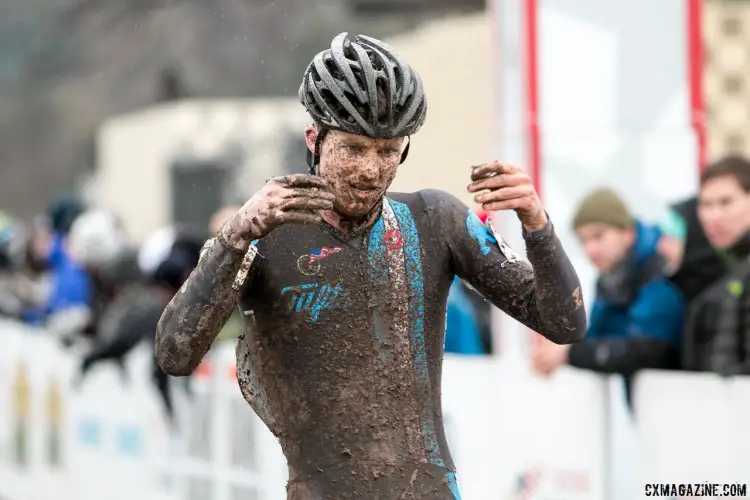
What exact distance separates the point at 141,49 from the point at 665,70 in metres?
19.7

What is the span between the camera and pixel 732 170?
673cm

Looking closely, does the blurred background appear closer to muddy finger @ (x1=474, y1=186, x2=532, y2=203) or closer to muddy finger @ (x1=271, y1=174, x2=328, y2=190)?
muddy finger @ (x1=474, y1=186, x2=532, y2=203)

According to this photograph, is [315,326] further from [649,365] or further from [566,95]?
[566,95]

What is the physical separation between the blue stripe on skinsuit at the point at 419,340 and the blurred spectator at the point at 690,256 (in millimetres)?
3180

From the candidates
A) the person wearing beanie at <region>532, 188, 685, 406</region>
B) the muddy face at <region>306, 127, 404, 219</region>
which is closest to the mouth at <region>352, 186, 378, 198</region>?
the muddy face at <region>306, 127, 404, 219</region>

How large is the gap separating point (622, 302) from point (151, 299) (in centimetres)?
483

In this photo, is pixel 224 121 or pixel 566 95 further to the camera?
pixel 224 121

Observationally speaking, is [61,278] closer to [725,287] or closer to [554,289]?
[725,287]

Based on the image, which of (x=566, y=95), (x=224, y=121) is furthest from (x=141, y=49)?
(x=566, y=95)

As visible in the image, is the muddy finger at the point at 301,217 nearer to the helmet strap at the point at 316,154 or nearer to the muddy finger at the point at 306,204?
the muddy finger at the point at 306,204

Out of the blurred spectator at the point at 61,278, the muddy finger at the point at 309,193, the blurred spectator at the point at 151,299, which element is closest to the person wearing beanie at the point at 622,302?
the muddy finger at the point at 309,193

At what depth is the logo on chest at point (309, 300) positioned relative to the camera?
3867 mm

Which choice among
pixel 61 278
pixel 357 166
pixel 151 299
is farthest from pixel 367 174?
pixel 61 278

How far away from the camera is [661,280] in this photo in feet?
22.7
